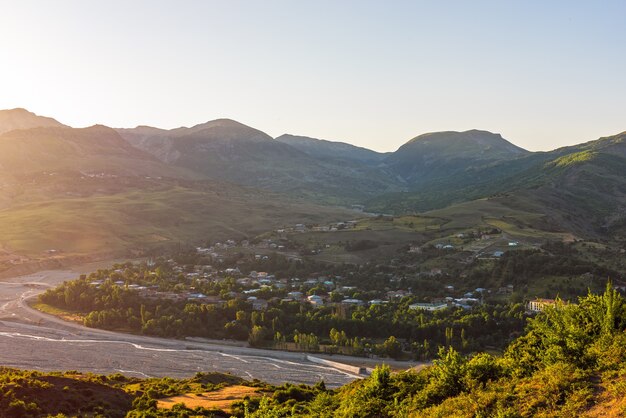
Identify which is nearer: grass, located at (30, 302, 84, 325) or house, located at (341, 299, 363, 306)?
grass, located at (30, 302, 84, 325)

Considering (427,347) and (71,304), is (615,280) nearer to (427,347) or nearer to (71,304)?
(427,347)

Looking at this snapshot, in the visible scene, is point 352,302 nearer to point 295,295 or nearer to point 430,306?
point 295,295

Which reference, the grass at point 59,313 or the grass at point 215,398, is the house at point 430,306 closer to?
the grass at point 215,398

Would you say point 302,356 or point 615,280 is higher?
point 615,280

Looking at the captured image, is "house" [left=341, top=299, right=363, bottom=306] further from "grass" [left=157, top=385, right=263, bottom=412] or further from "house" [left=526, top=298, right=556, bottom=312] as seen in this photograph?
"grass" [left=157, top=385, right=263, bottom=412]

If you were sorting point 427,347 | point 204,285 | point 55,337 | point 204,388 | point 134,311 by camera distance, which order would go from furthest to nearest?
point 204,285
point 134,311
point 55,337
point 427,347
point 204,388

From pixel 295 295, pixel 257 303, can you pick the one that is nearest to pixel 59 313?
pixel 257 303

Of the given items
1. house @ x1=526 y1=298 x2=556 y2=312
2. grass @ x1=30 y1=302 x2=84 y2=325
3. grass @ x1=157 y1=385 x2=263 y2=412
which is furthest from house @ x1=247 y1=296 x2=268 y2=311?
grass @ x1=157 y1=385 x2=263 y2=412

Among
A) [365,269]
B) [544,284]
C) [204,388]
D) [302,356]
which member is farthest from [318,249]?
[204,388]
